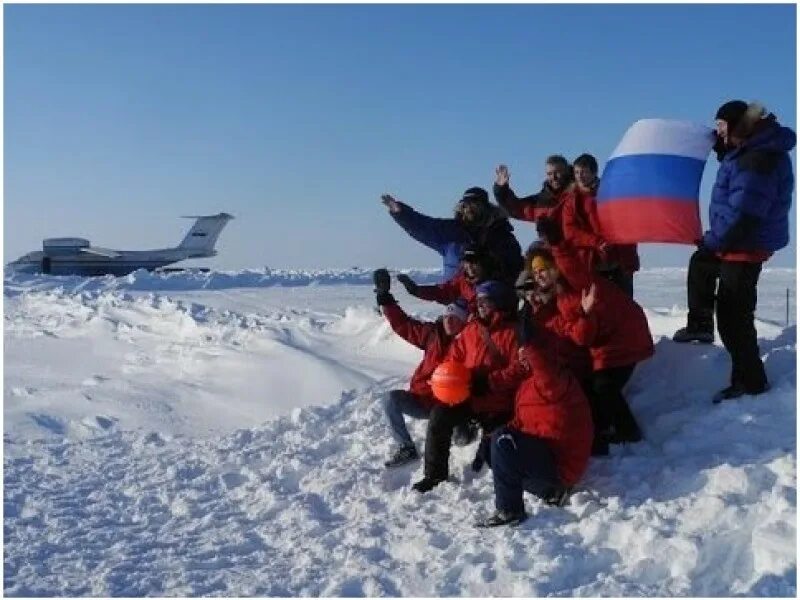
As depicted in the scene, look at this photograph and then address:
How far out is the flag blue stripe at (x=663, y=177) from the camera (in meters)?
6.04

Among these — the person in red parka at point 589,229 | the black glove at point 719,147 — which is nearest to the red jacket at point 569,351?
the person in red parka at point 589,229

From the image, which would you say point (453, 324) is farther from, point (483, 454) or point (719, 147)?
point (719, 147)

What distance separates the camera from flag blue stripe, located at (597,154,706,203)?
604cm

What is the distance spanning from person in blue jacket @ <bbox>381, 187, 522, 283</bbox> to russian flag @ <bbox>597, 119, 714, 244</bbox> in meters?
0.97

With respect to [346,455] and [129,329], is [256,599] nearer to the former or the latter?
[346,455]

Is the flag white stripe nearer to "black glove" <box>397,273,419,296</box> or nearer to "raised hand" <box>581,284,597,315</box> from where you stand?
"raised hand" <box>581,284,597,315</box>

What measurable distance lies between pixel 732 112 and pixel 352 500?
343 centimetres

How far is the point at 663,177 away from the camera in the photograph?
6.06 meters

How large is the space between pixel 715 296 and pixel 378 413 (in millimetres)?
2818

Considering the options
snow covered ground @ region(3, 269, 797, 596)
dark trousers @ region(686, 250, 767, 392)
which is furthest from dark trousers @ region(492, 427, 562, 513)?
dark trousers @ region(686, 250, 767, 392)

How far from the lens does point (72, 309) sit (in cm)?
2016

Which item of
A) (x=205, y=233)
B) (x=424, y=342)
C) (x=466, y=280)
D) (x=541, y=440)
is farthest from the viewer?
(x=205, y=233)

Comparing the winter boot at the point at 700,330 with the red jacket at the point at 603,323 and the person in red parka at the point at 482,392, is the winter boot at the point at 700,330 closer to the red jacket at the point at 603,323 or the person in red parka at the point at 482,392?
the red jacket at the point at 603,323

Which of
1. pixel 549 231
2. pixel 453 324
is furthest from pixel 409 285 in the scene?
pixel 549 231
